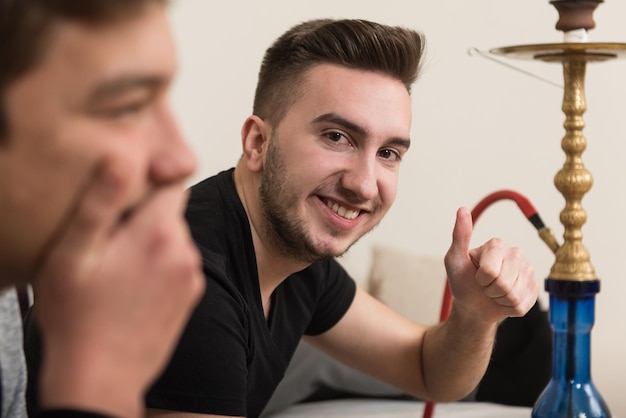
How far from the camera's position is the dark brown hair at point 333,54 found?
5.97ft

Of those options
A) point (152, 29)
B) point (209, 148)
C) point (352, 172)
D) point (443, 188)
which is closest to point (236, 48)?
point (209, 148)

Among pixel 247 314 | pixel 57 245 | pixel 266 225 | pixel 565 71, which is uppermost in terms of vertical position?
pixel 565 71

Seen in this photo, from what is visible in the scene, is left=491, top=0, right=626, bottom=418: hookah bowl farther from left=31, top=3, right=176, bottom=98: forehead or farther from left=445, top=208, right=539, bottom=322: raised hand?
left=31, top=3, right=176, bottom=98: forehead

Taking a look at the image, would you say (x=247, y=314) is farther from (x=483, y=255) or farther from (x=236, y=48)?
(x=236, y=48)

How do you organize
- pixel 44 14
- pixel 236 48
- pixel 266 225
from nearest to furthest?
pixel 44 14
pixel 266 225
pixel 236 48

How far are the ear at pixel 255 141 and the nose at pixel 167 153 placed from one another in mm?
993

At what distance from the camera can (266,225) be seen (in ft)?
5.79

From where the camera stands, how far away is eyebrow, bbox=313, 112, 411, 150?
176 cm

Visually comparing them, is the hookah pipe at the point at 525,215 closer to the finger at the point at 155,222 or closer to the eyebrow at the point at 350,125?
the eyebrow at the point at 350,125

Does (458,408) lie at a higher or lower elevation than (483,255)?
lower

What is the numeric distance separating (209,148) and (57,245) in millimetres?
2607

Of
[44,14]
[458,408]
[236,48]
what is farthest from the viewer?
[236,48]

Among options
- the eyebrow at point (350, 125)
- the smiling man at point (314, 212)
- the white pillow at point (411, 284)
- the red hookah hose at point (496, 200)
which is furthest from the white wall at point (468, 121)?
the eyebrow at point (350, 125)

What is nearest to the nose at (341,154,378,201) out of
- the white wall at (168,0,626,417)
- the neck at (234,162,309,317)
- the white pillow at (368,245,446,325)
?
the neck at (234,162,309,317)
